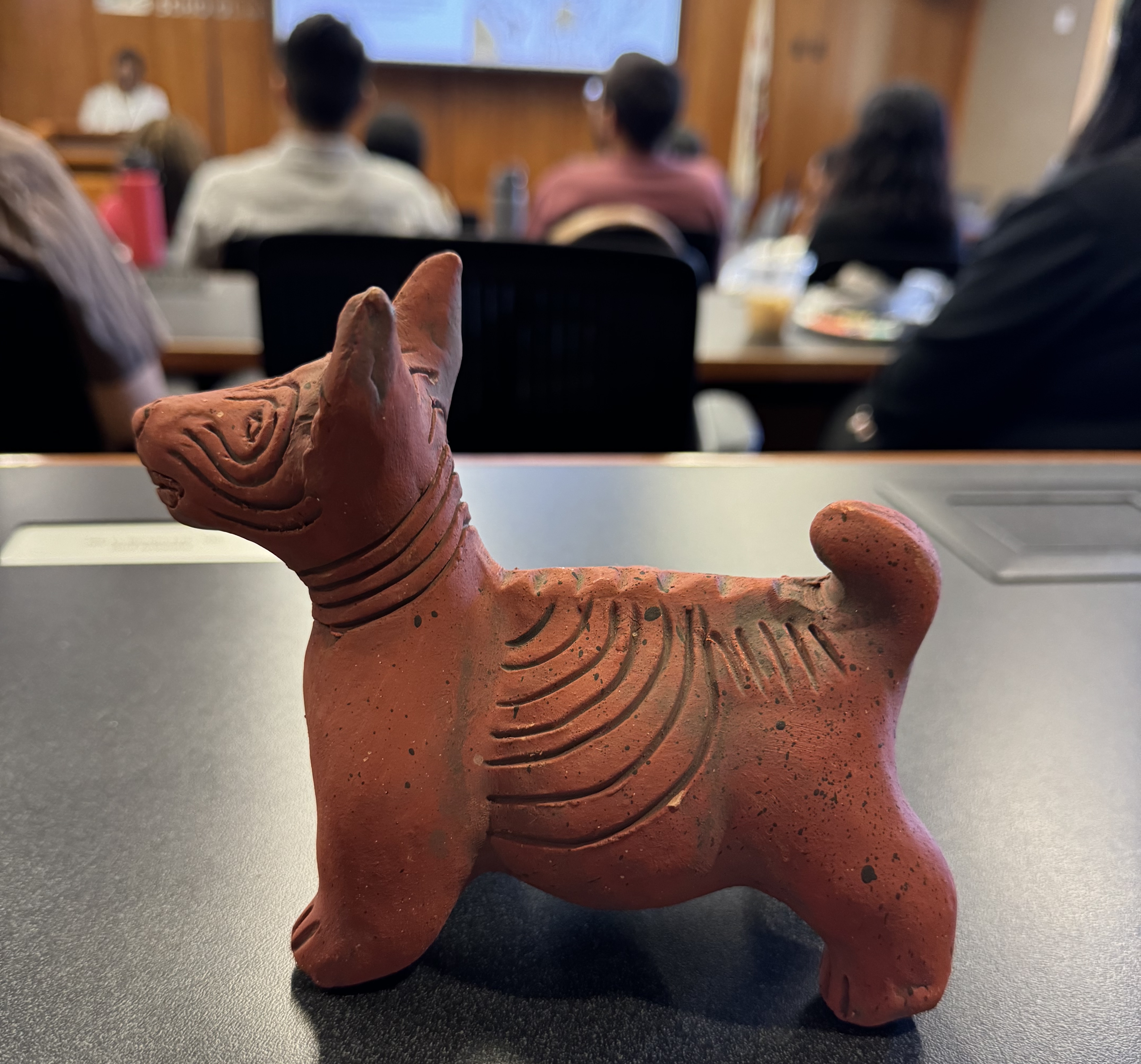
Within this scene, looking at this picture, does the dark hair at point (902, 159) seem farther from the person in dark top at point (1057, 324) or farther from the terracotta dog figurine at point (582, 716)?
the terracotta dog figurine at point (582, 716)

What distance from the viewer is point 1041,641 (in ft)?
2.66

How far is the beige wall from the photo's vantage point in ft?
16.5

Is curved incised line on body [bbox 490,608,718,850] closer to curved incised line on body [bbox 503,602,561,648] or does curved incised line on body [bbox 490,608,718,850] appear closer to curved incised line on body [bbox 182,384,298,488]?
curved incised line on body [bbox 503,602,561,648]

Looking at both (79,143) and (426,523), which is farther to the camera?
(79,143)

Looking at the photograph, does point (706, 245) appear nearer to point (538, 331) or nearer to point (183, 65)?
point (538, 331)

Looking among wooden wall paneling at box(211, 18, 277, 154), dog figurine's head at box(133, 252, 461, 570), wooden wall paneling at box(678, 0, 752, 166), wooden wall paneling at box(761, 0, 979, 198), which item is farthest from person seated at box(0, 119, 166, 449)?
wooden wall paneling at box(761, 0, 979, 198)

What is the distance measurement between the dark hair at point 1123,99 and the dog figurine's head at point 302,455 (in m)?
1.41

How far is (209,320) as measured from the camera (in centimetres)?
173

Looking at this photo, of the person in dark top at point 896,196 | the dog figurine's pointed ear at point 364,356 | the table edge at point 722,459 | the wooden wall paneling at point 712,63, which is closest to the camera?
the dog figurine's pointed ear at point 364,356

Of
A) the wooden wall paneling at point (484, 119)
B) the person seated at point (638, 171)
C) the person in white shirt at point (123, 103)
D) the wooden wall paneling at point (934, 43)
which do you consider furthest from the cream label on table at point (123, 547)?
the wooden wall paneling at point (934, 43)

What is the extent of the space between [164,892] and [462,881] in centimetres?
21

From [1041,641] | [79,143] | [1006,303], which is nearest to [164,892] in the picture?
[1041,641]

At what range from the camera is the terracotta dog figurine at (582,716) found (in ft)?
1.38

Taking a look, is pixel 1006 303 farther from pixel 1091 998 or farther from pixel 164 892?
pixel 164 892
